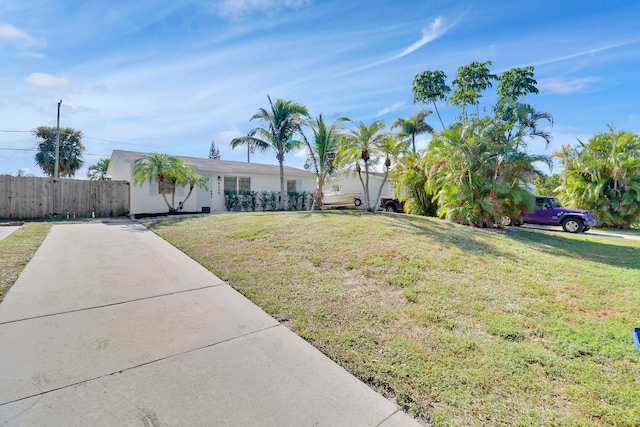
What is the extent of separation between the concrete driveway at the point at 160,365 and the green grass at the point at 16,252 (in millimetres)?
438

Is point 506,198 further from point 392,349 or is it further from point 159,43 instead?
point 159,43

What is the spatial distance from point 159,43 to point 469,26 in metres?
9.44

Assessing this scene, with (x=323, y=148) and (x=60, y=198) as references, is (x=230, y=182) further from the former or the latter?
(x=60, y=198)

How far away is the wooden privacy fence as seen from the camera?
42.0 ft

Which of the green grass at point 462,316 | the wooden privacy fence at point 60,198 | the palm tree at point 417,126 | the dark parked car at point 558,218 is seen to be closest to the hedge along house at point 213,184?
the wooden privacy fence at point 60,198

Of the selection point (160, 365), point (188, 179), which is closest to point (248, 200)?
point (188, 179)

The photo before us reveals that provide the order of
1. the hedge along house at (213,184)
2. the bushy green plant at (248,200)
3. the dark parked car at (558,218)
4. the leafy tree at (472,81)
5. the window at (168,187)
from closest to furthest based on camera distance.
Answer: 1. the dark parked car at (558,218)
2. the hedge along house at (213,184)
3. the window at (168,187)
4. the leafy tree at (472,81)
5. the bushy green plant at (248,200)

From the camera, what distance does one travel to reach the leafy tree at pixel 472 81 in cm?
1592

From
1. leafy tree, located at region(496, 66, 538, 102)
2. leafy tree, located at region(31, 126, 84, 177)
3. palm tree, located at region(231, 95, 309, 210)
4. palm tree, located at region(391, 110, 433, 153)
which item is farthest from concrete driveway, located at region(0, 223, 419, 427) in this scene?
leafy tree, located at region(31, 126, 84, 177)

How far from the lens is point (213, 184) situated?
18.6 metres

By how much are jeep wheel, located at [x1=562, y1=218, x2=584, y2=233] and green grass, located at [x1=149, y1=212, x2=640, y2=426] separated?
22.3 ft

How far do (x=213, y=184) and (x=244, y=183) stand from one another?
2.20 metres

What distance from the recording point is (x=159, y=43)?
27.3ft

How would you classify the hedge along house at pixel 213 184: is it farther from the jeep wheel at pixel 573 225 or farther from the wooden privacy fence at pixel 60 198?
the jeep wheel at pixel 573 225
